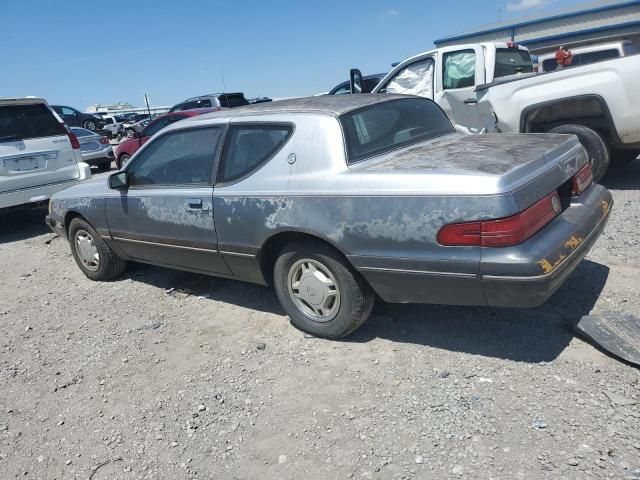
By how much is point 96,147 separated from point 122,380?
11631 millimetres

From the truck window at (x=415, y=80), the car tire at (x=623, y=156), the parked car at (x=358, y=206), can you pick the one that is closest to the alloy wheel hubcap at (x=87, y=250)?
the parked car at (x=358, y=206)

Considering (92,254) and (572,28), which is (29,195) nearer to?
(92,254)

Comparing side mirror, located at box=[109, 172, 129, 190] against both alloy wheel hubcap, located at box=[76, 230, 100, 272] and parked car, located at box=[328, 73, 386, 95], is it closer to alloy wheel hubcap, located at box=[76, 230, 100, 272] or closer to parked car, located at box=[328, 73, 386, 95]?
alloy wheel hubcap, located at box=[76, 230, 100, 272]

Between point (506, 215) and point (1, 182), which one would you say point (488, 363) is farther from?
point (1, 182)

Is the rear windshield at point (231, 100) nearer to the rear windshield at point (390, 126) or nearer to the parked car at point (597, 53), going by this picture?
the parked car at point (597, 53)

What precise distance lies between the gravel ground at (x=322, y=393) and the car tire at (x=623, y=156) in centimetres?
297

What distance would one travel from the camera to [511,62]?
8.12 meters

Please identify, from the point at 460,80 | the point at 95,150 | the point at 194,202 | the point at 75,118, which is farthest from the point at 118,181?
the point at 75,118

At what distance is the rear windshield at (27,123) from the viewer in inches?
283

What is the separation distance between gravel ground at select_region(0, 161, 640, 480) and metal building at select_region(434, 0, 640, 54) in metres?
23.0

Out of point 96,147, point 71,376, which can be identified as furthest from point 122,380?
point 96,147

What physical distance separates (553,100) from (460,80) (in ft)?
7.59

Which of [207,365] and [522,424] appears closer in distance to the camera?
[522,424]

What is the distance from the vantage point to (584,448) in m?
2.29
